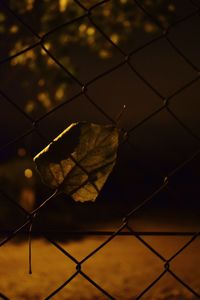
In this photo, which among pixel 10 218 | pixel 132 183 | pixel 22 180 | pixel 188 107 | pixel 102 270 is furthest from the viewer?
pixel 188 107

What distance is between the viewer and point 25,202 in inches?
197

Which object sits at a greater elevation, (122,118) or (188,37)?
(188,37)

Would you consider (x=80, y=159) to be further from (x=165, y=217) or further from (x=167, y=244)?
(x=165, y=217)

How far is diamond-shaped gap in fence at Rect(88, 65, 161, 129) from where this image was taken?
1005cm

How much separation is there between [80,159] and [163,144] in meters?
7.09

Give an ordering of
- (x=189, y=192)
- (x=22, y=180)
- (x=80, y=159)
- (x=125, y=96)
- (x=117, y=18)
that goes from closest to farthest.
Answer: (x=80, y=159) < (x=117, y=18) < (x=189, y=192) < (x=22, y=180) < (x=125, y=96)

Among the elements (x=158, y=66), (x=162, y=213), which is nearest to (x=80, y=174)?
(x=162, y=213)

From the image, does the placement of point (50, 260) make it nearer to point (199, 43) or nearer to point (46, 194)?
point (46, 194)

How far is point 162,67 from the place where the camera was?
11.2 metres

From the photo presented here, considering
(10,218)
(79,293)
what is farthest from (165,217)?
(79,293)

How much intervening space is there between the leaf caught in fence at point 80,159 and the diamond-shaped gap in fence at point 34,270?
2123 millimetres

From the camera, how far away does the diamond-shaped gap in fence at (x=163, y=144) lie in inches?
261

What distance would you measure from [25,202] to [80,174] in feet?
13.7

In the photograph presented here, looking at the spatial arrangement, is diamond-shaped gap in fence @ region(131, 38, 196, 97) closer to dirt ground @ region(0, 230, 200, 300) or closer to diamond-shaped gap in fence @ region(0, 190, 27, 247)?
diamond-shaped gap in fence @ region(0, 190, 27, 247)
